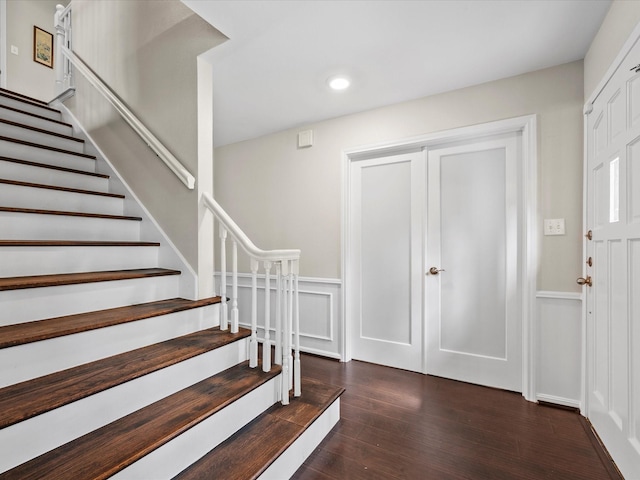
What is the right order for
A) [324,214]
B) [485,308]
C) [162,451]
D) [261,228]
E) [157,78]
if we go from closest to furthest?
[162,451]
[157,78]
[485,308]
[324,214]
[261,228]

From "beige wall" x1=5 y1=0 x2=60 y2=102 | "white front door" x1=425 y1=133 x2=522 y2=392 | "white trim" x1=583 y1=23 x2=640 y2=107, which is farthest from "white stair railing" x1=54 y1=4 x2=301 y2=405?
"beige wall" x1=5 y1=0 x2=60 y2=102

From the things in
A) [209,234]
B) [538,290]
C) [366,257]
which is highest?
[209,234]

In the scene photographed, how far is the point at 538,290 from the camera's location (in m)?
2.10

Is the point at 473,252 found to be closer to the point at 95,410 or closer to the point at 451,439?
the point at 451,439

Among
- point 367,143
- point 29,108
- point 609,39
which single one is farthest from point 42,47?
point 609,39

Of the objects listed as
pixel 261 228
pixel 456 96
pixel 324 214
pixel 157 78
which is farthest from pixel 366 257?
pixel 157 78

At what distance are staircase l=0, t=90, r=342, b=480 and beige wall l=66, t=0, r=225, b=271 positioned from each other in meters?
0.33

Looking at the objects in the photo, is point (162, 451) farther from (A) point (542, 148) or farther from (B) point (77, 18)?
(B) point (77, 18)

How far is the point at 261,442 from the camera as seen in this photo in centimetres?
139

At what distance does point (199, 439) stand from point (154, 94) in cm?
224

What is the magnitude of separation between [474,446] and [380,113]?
2523 millimetres

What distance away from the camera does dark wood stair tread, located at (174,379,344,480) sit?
121cm

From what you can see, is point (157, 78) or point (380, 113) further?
point (380, 113)

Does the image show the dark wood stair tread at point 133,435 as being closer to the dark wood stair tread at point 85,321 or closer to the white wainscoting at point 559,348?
the dark wood stair tread at point 85,321
